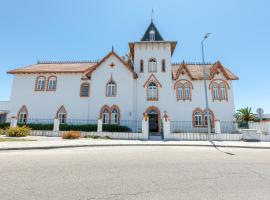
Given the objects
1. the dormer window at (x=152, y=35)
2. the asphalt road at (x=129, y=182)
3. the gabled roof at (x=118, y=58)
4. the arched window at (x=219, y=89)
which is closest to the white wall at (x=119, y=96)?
the gabled roof at (x=118, y=58)

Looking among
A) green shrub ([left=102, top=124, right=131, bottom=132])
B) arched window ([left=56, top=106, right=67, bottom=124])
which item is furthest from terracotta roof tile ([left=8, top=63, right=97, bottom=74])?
green shrub ([left=102, top=124, right=131, bottom=132])

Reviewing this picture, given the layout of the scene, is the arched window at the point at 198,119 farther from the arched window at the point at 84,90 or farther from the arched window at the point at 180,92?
the arched window at the point at 84,90

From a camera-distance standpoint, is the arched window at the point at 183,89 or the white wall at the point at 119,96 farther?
the arched window at the point at 183,89

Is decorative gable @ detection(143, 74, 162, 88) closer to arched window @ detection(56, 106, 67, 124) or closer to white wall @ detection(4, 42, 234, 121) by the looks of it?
white wall @ detection(4, 42, 234, 121)

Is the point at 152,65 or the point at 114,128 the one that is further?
the point at 152,65

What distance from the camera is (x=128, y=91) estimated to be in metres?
22.7

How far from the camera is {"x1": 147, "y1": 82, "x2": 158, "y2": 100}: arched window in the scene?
2323 cm

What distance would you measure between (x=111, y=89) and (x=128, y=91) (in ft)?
7.98

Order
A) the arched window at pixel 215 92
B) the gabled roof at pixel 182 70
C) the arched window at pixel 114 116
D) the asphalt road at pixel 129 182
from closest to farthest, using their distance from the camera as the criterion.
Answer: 1. the asphalt road at pixel 129 182
2. the arched window at pixel 114 116
3. the arched window at pixel 215 92
4. the gabled roof at pixel 182 70

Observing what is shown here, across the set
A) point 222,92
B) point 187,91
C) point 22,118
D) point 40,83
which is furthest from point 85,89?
point 222,92

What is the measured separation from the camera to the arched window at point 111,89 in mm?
22897

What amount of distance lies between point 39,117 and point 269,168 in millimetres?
26111

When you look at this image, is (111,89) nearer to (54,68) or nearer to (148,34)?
(54,68)

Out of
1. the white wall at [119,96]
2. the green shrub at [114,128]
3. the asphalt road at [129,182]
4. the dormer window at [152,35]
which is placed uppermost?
the dormer window at [152,35]
